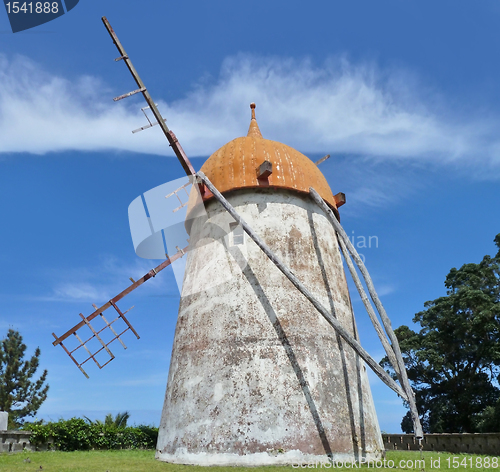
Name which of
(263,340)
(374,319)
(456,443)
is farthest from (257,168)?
(456,443)

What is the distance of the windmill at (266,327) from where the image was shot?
361 inches

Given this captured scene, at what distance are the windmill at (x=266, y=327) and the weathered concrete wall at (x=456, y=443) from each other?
4091 millimetres

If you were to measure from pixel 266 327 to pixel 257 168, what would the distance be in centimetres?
410

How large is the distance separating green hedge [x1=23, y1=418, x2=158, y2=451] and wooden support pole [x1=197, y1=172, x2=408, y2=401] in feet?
30.9

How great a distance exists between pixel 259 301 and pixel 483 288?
17.3m

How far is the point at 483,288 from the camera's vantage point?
2303 centimetres

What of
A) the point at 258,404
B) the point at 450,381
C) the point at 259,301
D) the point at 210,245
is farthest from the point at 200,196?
the point at 450,381

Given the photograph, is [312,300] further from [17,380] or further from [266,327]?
[17,380]

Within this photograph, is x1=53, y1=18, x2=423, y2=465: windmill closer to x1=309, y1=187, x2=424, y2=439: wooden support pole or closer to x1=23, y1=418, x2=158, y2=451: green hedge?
x1=309, y1=187, x2=424, y2=439: wooden support pole

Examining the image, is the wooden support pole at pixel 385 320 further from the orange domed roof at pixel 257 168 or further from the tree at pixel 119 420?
the tree at pixel 119 420

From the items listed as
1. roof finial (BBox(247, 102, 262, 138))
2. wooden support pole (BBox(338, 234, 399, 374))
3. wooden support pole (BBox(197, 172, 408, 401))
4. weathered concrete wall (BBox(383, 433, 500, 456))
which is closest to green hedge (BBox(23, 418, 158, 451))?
weathered concrete wall (BBox(383, 433, 500, 456))

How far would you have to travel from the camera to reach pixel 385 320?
10172 millimetres

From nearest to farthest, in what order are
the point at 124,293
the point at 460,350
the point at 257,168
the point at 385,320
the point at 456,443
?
the point at 385,320, the point at 257,168, the point at 456,443, the point at 124,293, the point at 460,350

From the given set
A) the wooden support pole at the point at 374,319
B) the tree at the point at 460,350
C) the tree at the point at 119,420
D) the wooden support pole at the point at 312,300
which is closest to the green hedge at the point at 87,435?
the tree at the point at 119,420
